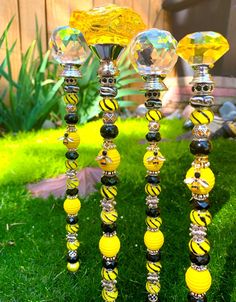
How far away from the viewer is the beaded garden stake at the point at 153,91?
86 centimetres

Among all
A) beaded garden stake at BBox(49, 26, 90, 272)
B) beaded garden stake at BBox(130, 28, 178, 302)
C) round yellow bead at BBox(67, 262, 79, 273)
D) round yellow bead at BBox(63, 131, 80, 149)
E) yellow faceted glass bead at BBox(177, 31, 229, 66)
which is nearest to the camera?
yellow faceted glass bead at BBox(177, 31, 229, 66)

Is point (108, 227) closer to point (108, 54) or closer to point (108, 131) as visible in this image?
point (108, 131)

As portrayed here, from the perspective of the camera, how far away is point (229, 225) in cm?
157

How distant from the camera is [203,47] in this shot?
735 mm

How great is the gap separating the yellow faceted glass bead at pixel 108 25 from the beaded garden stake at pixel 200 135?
0.18 metres

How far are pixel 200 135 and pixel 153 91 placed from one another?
8.5 inches

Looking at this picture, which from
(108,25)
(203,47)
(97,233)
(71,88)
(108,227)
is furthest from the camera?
(97,233)

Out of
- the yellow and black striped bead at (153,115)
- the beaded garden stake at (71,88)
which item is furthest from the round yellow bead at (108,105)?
the beaded garden stake at (71,88)

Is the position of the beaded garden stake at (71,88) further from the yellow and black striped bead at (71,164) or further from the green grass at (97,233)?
the green grass at (97,233)

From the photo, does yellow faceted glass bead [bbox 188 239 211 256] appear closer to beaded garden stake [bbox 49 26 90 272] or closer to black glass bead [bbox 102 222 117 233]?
black glass bead [bbox 102 222 117 233]

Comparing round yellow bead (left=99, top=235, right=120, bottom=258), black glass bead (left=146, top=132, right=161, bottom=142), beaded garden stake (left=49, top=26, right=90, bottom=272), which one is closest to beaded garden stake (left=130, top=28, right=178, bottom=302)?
black glass bead (left=146, top=132, right=161, bottom=142)

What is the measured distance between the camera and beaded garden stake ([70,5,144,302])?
2.86 ft

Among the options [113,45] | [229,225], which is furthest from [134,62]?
[229,225]

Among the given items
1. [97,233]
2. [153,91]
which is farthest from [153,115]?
[97,233]
